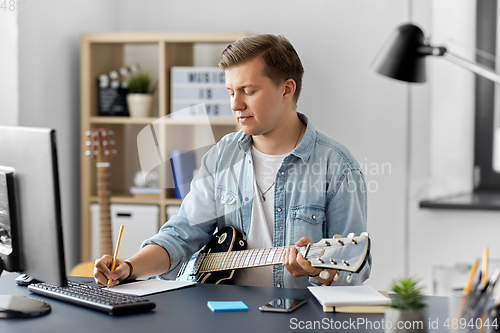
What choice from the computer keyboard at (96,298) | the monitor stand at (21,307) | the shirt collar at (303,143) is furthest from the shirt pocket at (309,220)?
the monitor stand at (21,307)

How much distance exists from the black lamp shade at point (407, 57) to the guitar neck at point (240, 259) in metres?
0.93

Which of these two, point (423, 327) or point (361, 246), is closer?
point (423, 327)

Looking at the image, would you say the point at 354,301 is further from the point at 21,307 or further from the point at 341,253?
the point at 21,307

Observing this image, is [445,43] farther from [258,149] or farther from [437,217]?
[258,149]

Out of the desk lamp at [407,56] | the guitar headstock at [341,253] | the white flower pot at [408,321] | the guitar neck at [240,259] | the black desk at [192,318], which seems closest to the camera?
the white flower pot at [408,321]

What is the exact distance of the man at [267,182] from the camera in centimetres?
147

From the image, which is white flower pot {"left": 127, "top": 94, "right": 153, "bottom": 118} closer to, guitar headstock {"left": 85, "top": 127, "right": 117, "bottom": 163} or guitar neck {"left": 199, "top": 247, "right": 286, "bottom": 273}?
guitar headstock {"left": 85, "top": 127, "right": 117, "bottom": 163}

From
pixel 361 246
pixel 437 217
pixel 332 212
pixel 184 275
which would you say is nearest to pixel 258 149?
pixel 332 212

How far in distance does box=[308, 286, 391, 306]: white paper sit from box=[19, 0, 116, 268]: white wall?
6.19 ft

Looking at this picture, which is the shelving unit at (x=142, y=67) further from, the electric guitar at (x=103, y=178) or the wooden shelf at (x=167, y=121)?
the electric guitar at (x=103, y=178)

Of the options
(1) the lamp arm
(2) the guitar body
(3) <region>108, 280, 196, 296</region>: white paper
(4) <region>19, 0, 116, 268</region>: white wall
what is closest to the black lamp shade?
(1) the lamp arm

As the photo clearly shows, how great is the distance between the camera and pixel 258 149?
5.29 feet

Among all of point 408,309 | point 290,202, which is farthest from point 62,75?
point 408,309

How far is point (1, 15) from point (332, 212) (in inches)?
72.1
